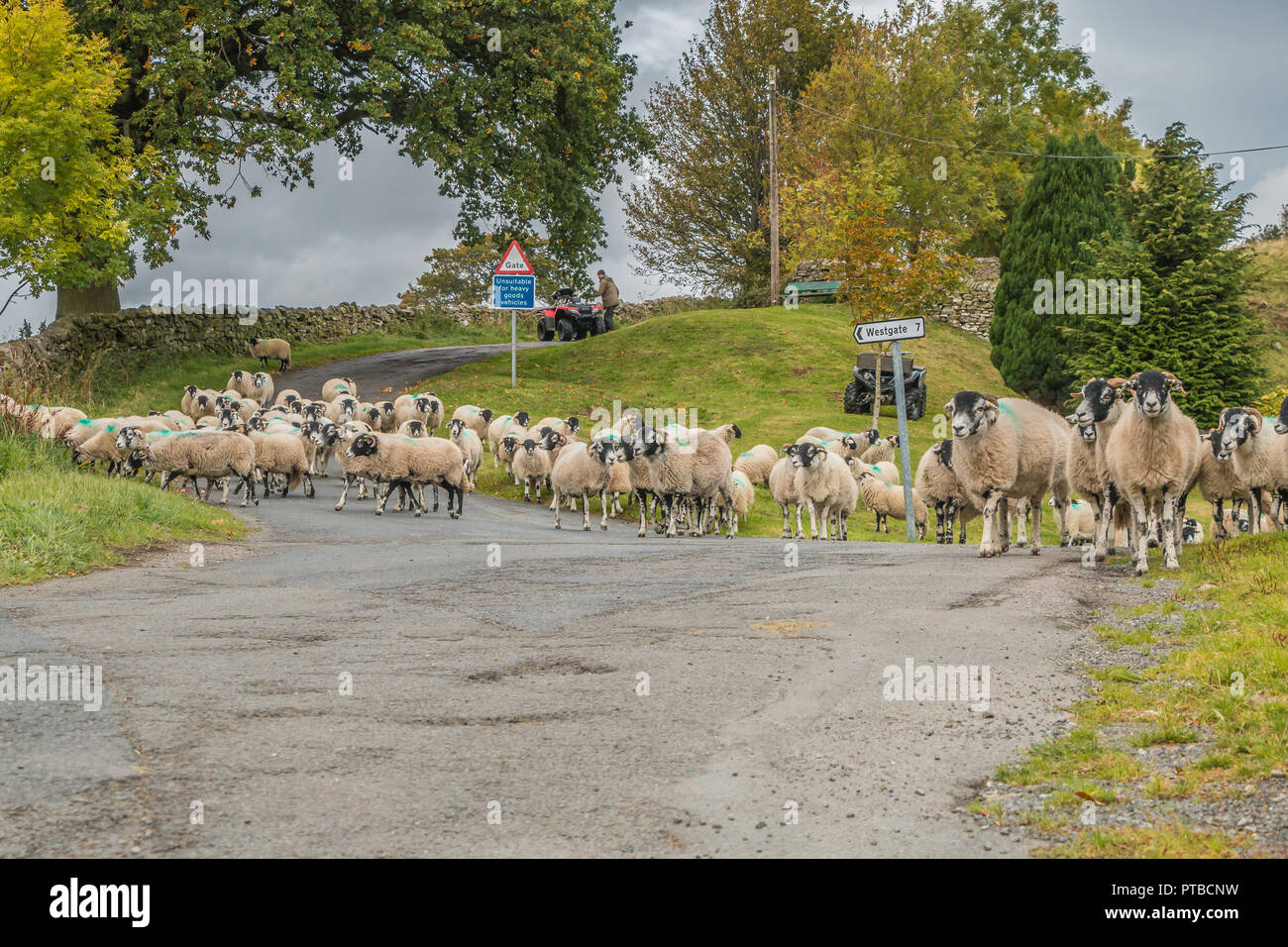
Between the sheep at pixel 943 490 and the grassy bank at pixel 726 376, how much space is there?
387 cm

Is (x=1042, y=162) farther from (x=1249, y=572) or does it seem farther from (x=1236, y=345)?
(x=1249, y=572)

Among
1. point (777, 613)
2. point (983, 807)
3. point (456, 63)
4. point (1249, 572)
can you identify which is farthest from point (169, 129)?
point (983, 807)

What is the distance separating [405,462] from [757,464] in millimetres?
8911

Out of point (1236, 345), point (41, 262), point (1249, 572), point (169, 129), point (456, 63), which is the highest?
point (456, 63)

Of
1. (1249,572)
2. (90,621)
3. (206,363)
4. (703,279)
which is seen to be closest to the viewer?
(90,621)

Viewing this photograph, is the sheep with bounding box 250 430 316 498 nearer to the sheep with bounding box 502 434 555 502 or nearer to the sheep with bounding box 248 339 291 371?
the sheep with bounding box 502 434 555 502

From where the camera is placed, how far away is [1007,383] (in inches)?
1684

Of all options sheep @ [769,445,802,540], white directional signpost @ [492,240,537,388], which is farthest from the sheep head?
white directional signpost @ [492,240,537,388]

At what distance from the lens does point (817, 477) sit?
2064cm

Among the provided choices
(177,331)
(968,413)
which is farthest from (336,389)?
(968,413)

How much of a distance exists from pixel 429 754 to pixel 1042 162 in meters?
45.2

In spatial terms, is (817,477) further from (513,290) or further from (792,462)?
(513,290)

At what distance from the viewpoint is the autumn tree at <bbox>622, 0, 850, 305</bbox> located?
199 feet

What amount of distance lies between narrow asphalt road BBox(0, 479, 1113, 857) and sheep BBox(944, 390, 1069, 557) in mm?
1696
